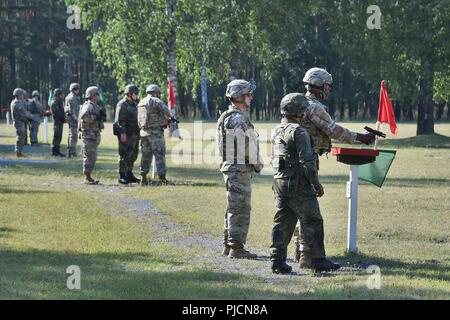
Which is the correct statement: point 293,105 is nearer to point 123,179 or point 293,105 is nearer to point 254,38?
point 123,179

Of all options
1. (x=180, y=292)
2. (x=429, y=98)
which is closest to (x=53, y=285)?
(x=180, y=292)

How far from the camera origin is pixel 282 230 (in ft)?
33.0

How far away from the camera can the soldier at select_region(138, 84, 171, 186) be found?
1941 centimetres

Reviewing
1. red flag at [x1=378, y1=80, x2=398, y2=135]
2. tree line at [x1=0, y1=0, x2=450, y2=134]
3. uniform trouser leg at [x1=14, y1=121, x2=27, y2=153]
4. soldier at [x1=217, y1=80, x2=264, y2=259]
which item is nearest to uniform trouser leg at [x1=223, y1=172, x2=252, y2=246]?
soldier at [x1=217, y1=80, x2=264, y2=259]

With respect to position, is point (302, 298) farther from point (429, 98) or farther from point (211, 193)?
point (429, 98)

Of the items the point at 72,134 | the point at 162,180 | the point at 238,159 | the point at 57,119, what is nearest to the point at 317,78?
the point at 238,159

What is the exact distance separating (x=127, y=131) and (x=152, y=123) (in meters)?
1.34

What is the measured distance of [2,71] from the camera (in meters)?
79.0

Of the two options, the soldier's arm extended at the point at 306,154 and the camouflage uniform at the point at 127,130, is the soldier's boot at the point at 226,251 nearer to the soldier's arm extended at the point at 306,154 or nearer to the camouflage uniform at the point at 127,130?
the soldier's arm extended at the point at 306,154

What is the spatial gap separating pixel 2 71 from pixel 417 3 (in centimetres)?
4928

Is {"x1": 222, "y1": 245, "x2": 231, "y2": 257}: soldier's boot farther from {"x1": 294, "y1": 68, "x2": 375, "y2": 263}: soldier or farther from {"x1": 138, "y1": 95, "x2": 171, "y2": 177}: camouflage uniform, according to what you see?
{"x1": 138, "y1": 95, "x2": 171, "y2": 177}: camouflage uniform

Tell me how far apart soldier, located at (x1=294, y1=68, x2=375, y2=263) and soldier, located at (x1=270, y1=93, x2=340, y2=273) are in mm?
360

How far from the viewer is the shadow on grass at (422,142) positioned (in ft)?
121

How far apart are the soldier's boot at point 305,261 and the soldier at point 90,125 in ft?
35.1
